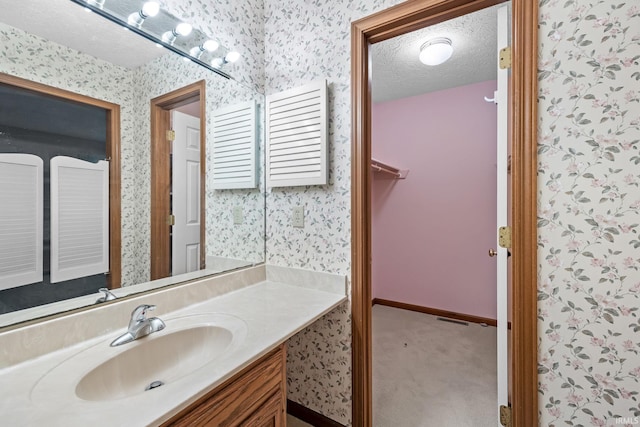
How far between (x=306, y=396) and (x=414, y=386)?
30.6 inches

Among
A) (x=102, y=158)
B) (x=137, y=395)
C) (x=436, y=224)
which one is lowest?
(x=137, y=395)

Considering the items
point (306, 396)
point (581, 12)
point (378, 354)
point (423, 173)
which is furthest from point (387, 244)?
point (581, 12)

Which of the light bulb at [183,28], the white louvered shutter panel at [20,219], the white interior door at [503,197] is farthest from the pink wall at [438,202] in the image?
the white louvered shutter panel at [20,219]

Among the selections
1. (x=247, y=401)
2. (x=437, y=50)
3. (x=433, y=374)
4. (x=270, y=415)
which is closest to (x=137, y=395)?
(x=247, y=401)

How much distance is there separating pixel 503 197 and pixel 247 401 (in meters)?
1.24

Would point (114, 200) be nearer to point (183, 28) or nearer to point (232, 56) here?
point (183, 28)

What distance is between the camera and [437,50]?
197 centimetres

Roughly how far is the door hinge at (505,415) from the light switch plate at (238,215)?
1516 mm

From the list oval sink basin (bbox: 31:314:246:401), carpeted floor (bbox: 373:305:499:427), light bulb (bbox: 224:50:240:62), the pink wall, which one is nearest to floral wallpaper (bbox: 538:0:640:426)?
carpeted floor (bbox: 373:305:499:427)

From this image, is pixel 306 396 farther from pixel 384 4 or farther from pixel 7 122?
pixel 384 4

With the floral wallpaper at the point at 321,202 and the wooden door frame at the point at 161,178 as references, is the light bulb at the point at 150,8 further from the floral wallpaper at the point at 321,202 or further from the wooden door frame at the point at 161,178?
the floral wallpaper at the point at 321,202

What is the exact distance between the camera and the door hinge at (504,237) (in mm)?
1133

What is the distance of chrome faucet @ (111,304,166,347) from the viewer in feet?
2.98

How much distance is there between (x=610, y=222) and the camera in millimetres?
894
